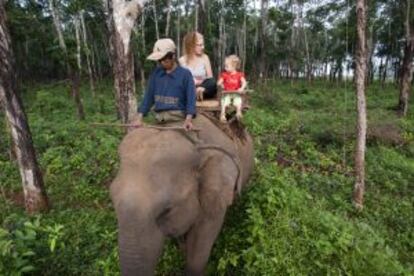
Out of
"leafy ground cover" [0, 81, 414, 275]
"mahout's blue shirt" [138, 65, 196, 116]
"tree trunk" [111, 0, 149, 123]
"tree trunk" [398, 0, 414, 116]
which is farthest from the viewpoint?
"tree trunk" [398, 0, 414, 116]

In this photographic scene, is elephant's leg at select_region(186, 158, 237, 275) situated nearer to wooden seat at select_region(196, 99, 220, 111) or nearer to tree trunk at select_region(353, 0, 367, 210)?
wooden seat at select_region(196, 99, 220, 111)

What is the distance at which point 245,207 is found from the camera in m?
4.71

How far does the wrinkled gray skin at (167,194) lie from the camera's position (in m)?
2.49

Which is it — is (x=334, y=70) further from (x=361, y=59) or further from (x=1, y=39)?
(x=1, y=39)

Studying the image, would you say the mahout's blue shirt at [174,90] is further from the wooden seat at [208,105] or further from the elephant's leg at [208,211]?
the wooden seat at [208,105]

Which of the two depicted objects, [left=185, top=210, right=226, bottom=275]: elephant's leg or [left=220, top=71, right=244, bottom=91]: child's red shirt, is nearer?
[left=185, top=210, right=226, bottom=275]: elephant's leg

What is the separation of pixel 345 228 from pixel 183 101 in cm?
267

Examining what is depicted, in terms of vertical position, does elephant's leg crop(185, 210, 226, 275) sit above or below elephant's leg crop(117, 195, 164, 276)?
below

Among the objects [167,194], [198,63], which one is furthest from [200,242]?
[198,63]

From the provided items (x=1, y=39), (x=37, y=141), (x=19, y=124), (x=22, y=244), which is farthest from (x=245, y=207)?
(x=37, y=141)

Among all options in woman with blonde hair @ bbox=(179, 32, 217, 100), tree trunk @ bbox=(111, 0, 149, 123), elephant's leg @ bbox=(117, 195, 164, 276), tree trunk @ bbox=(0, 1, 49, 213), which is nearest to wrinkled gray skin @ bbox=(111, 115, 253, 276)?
elephant's leg @ bbox=(117, 195, 164, 276)

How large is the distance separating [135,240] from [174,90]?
60.4 inches

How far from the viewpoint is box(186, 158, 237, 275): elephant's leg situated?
3.14 meters

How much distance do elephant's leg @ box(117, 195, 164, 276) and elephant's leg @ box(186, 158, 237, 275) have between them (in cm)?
71
